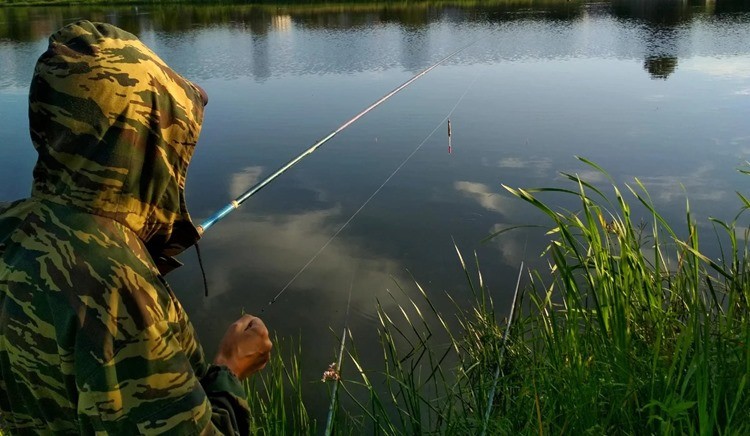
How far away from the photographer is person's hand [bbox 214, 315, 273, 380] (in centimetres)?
Answer: 129

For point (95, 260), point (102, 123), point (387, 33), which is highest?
point (387, 33)

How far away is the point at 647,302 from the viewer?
2260mm

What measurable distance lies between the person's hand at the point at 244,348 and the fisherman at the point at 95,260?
0.20 metres

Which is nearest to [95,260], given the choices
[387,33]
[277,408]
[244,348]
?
[244,348]

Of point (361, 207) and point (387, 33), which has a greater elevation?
point (387, 33)

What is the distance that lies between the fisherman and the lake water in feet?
9.20

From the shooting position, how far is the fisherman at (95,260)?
96 centimetres

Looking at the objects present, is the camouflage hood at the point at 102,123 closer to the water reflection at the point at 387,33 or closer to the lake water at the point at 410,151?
the lake water at the point at 410,151

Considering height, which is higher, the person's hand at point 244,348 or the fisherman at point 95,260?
the fisherman at point 95,260

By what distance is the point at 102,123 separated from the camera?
3.30 ft

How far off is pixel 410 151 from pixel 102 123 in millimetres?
6625

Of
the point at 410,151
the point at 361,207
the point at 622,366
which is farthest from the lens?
the point at 410,151

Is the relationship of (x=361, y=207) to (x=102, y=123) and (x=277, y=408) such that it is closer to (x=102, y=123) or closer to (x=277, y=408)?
(x=277, y=408)

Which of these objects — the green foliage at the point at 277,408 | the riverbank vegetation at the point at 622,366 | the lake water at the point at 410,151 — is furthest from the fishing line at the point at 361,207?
the riverbank vegetation at the point at 622,366
